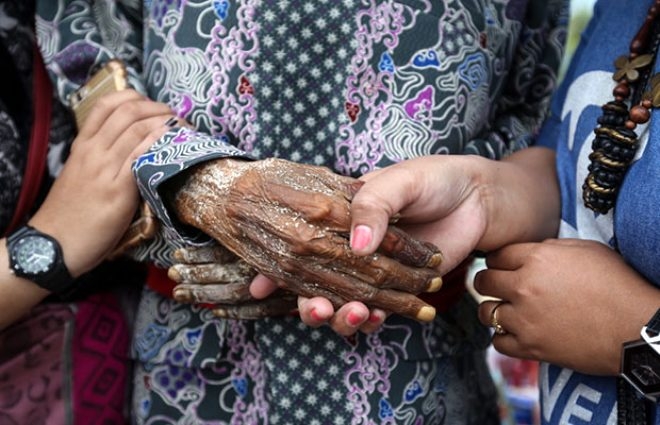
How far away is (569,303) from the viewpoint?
40.5 inches

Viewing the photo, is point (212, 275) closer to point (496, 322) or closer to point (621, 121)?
point (496, 322)

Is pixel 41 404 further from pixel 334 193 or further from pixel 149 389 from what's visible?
pixel 334 193

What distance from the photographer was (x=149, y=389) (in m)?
1.27

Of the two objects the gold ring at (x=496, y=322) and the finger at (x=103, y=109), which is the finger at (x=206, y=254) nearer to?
the finger at (x=103, y=109)

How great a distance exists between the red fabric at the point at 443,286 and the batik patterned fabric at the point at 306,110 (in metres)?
0.04

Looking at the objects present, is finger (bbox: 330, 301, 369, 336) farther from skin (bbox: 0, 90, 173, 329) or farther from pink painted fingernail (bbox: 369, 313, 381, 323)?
skin (bbox: 0, 90, 173, 329)

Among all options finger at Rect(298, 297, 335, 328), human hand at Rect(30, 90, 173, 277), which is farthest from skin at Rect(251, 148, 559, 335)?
human hand at Rect(30, 90, 173, 277)

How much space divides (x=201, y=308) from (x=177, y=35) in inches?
15.6

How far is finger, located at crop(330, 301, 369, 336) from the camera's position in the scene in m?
0.97

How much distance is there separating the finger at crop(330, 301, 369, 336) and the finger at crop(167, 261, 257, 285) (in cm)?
14

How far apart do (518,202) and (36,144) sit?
706mm

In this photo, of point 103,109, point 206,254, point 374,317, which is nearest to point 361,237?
point 374,317

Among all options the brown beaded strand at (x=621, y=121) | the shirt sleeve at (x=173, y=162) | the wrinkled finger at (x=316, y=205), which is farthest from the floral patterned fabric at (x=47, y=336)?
the brown beaded strand at (x=621, y=121)

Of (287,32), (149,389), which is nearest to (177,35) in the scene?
(287,32)
